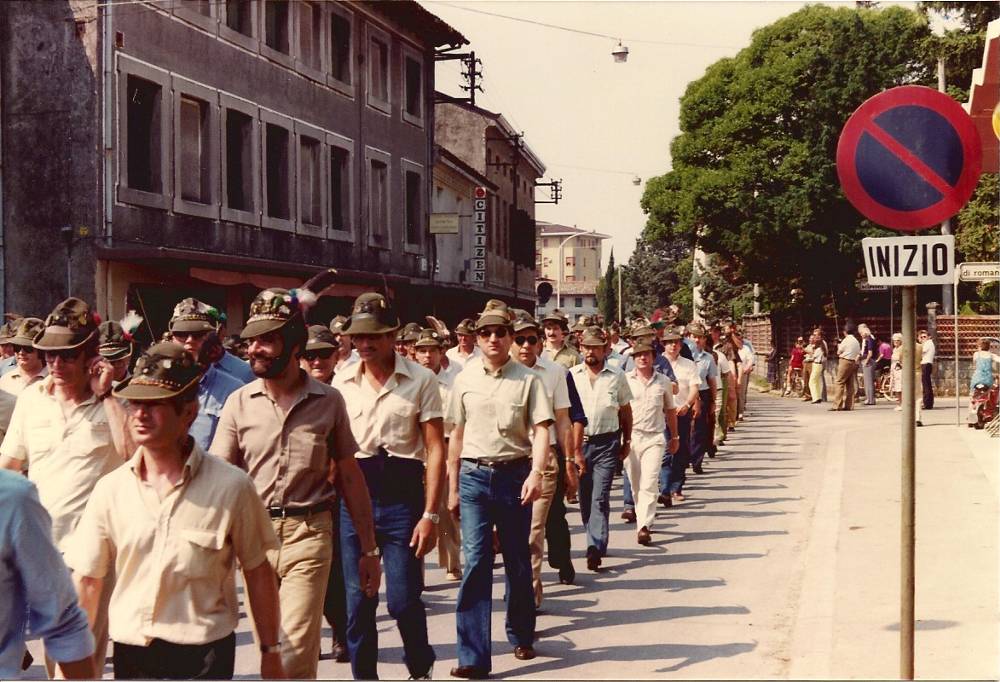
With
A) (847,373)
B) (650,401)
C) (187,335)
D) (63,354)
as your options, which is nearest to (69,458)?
(63,354)

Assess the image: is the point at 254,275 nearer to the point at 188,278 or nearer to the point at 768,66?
the point at 188,278

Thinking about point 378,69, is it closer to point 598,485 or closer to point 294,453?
point 598,485

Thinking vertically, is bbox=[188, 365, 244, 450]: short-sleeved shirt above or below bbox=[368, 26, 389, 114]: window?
below

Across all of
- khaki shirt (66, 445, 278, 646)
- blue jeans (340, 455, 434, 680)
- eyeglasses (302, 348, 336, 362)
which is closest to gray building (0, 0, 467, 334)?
eyeglasses (302, 348, 336, 362)

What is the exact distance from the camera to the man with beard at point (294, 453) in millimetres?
5473

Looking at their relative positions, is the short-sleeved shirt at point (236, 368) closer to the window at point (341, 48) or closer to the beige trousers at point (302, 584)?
the beige trousers at point (302, 584)

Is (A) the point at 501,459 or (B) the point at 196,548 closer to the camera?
(B) the point at 196,548

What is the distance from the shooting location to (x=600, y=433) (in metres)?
10.9

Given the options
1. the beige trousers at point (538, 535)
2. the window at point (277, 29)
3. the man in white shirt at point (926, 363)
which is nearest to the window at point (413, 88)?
the window at point (277, 29)

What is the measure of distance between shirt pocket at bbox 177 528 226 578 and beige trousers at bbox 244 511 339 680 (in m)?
1.27

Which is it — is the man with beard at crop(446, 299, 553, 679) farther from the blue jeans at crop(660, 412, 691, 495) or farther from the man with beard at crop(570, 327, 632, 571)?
the blue jeans at crop(660, 412, 691, 495)

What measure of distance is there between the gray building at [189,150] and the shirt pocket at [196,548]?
14659 mm

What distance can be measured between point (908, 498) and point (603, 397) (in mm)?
4918

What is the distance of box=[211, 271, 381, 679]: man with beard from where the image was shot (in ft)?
18.0
